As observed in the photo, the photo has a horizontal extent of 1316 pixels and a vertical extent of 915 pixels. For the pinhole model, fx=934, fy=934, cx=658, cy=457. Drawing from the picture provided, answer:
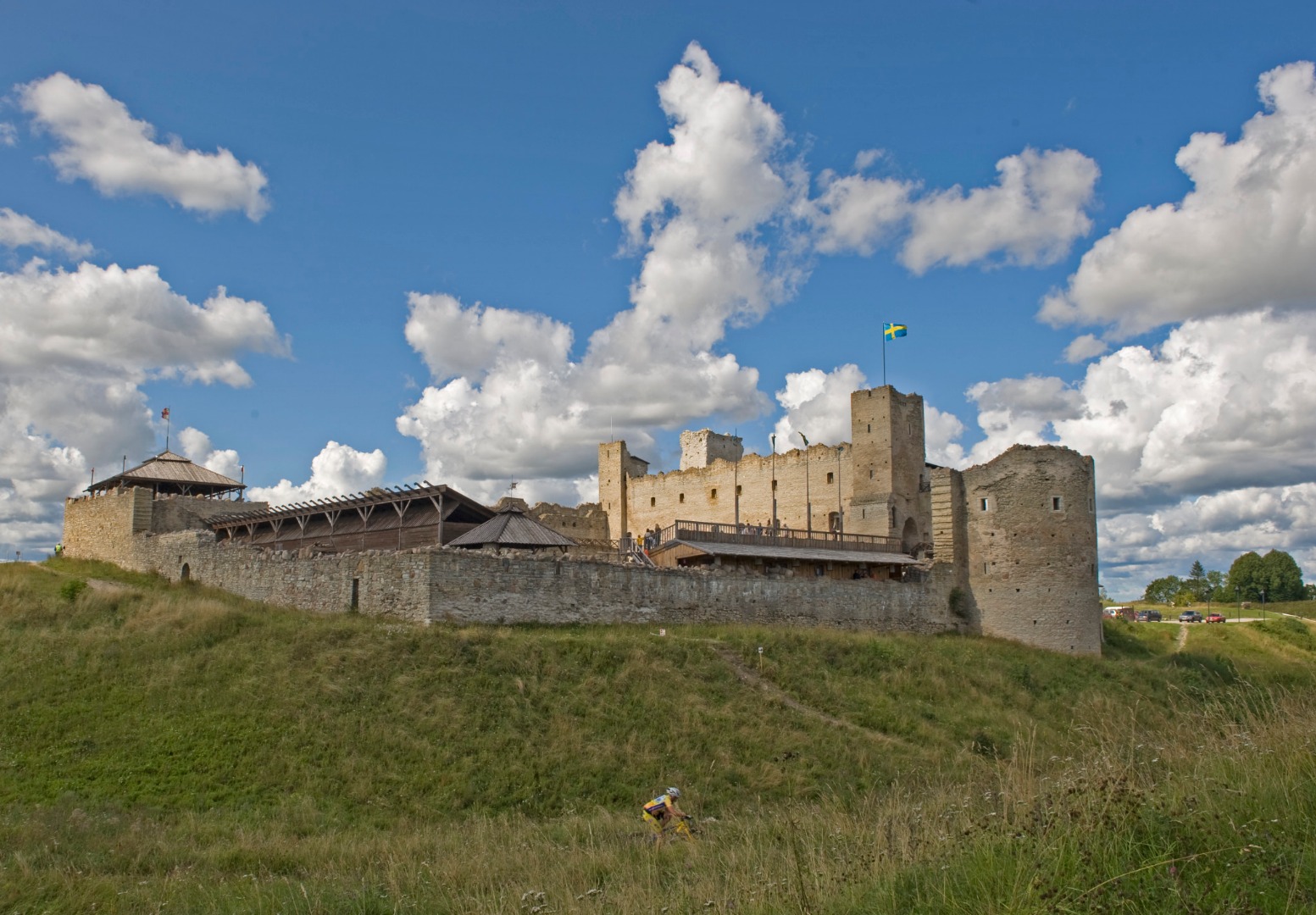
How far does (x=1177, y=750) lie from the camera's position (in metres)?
8.84

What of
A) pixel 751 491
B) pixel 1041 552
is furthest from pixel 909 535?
pixel 751 491

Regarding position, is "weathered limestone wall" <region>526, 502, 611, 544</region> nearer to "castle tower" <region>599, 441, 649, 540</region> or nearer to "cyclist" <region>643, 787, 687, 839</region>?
"castle tower" <region>599, 441, 649, 540</region>

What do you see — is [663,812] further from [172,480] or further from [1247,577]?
[1247,577]

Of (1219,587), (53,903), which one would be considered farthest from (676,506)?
(1219,587)

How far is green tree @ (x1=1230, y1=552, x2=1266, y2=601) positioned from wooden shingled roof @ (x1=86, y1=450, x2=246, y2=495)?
93449 millimetres

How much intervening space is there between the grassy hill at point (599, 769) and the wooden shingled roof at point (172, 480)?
29.5 feet

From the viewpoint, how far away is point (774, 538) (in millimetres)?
34781

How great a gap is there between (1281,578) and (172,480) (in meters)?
99.6

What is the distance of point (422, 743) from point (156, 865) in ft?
20.5

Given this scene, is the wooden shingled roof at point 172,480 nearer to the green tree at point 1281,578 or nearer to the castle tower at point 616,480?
the castle tower at point 616,480

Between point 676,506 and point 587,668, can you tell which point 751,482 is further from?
point 587,668

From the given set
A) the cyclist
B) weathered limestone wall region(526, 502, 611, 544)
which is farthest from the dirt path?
weathered limestone wall region(526, 502, 611, 544)

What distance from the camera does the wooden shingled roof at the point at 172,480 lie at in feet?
135

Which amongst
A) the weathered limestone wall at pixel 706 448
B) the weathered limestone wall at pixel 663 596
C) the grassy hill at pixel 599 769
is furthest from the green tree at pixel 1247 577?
the weathered limestone wall at pixel 663 596
